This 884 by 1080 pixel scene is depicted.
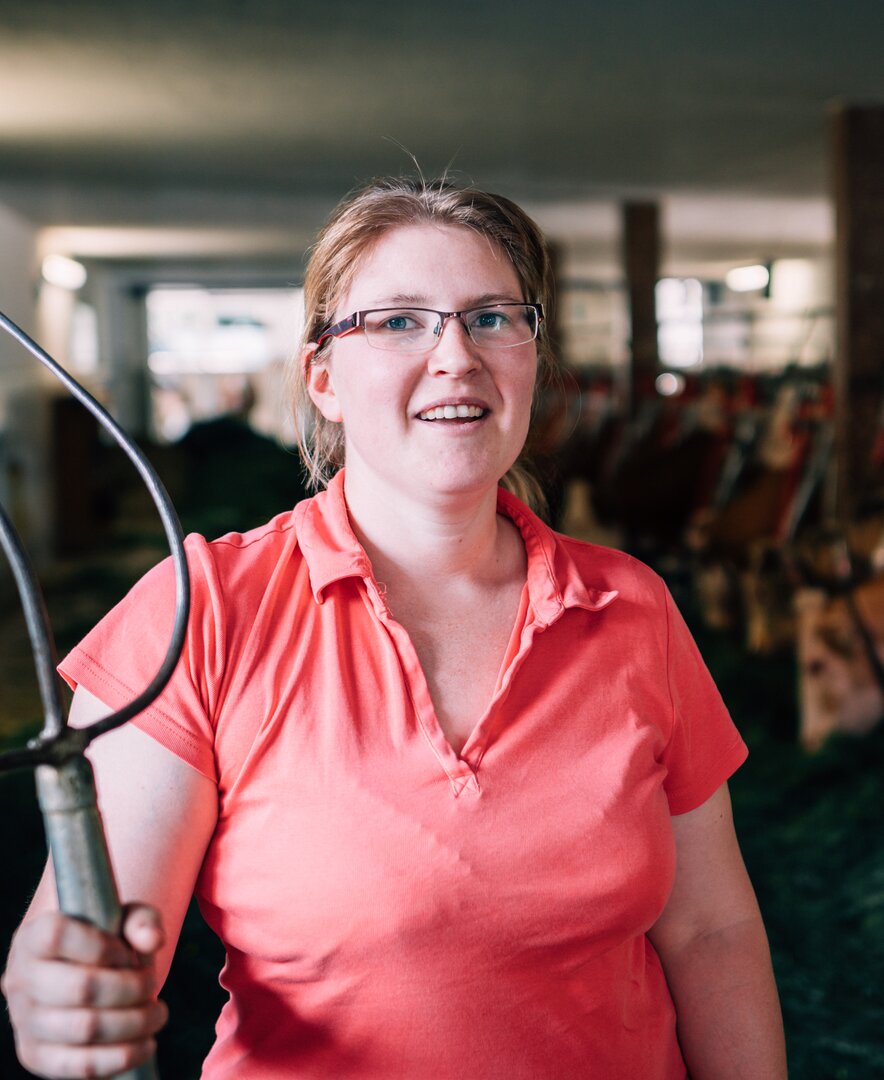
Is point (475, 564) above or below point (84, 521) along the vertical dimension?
above

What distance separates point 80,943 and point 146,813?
37 centimetres

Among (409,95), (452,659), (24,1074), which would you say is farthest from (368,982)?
(409,95)

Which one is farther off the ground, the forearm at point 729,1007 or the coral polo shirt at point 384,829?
the coral polo shirt at point 384,829

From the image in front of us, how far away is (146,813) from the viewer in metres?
0.91

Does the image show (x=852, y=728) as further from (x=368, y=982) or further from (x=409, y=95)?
(x=409, y=95)

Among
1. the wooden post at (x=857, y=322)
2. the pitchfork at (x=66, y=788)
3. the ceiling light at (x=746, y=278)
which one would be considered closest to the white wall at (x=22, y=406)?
the wooden post at (x=857, y=322)

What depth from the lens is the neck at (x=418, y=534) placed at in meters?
1.07

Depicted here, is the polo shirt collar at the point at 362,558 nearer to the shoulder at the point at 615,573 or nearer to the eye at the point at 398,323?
the shoulder at the point at 615,573

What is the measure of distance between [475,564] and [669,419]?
18.0ft

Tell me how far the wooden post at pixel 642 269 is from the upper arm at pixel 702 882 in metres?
7.36

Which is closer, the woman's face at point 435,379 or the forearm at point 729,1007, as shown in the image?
the woman's face at point 435,379

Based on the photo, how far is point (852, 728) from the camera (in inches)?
137

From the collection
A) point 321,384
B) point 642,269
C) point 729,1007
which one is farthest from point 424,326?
point 642,269

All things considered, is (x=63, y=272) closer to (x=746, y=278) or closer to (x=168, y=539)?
(x=746, y=278)
